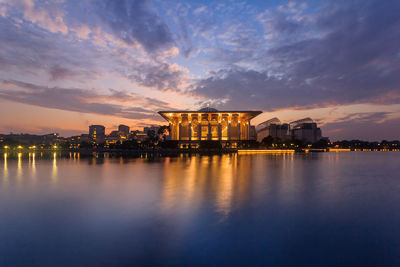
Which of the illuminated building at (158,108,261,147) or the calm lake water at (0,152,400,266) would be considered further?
the illuminated building at (158,108,261,147)

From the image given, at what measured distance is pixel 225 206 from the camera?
10078 millimetres

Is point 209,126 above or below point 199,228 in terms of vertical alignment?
above

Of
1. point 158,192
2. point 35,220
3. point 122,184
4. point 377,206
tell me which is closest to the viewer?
point 35,220

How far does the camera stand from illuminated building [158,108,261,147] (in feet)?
311

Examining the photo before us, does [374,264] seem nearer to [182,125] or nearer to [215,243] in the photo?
[215,243]

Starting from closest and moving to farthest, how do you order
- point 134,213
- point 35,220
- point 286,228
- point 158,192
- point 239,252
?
1. point 239,252
2. point 286,228
3. point 35,220
4. point 134,213
5. point 158,192

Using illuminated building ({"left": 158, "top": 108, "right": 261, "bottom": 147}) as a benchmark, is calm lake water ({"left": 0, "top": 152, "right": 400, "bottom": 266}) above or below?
below

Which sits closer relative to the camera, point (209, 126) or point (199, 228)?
point (199, 228)

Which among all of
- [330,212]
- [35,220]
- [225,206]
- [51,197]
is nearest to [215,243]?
[225,206]

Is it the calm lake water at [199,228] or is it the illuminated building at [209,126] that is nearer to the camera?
the calm lake water at [199,228]

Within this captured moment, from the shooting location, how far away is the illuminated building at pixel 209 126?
3733 inches

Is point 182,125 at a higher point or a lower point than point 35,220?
higher

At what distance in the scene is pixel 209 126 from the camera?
96750 millimetres

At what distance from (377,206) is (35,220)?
14.2 m
